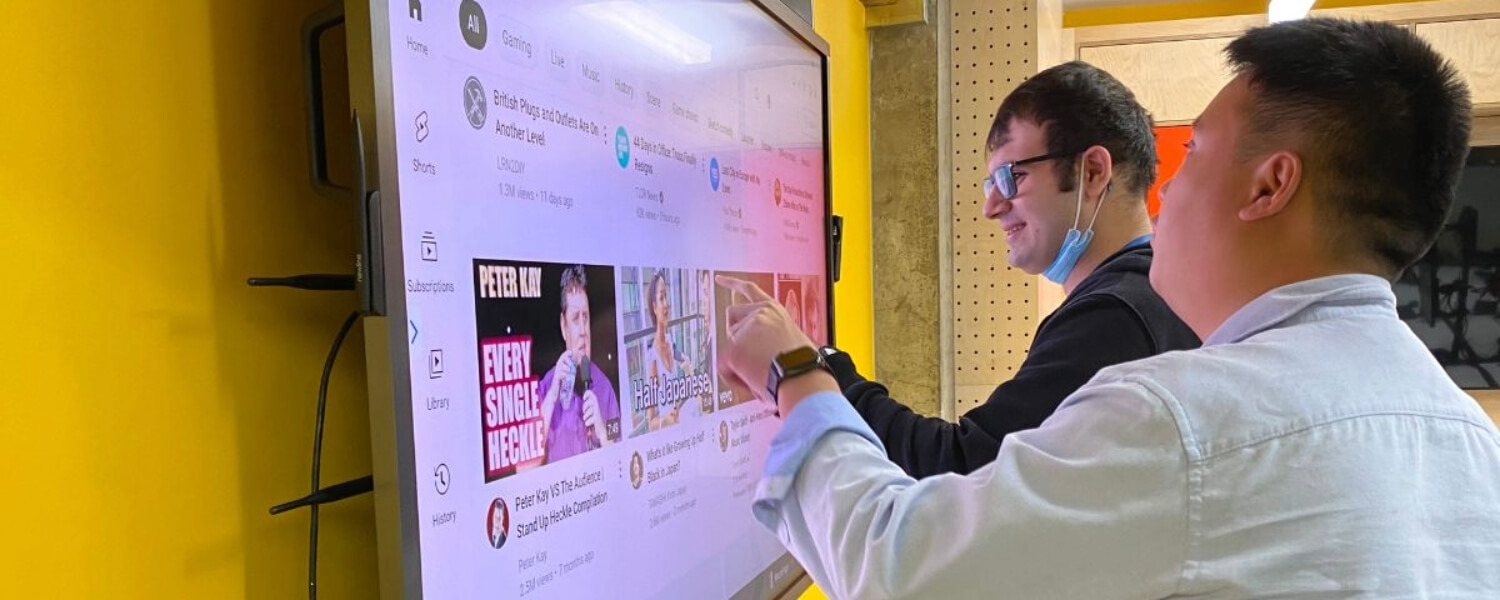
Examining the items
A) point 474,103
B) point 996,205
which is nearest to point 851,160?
point 996,205

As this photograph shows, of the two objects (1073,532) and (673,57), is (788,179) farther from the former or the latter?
(1073,532)

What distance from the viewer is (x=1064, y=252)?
5.53 ft

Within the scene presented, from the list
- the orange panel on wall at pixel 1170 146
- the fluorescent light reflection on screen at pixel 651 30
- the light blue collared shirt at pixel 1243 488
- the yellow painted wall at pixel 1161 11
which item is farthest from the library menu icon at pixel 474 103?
the yellow painted wall at pixel 1161 11

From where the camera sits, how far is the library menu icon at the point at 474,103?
0.86 m

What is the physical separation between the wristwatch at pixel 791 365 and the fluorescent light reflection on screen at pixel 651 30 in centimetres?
44

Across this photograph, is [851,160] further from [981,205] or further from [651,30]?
[651,30]

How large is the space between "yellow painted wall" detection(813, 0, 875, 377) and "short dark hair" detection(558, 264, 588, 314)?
1363 mm

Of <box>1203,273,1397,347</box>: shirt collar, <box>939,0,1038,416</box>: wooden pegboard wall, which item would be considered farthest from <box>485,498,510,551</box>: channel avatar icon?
<box>939,0,1038,416</box>: wooden pegboard wall

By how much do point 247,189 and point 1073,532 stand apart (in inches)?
28.5

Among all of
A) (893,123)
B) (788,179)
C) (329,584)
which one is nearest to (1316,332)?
(329,584)

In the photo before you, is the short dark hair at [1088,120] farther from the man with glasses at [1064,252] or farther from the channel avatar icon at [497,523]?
the channel avatar icon at [497,523]

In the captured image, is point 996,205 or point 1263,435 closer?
point 1263,435

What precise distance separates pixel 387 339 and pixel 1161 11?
451cm

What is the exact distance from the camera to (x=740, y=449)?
150cm
